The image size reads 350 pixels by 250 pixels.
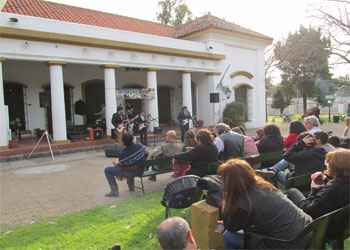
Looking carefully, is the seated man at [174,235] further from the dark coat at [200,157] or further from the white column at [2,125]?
the white column at [2,125]

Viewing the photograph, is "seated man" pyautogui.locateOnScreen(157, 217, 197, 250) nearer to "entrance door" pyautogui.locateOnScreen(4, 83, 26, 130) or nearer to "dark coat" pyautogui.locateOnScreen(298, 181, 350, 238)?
"dark coat" pyautogui.locateOnScreen(298, 181, 350, 238)

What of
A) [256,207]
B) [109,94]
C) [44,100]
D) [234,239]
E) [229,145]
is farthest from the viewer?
[109,94]

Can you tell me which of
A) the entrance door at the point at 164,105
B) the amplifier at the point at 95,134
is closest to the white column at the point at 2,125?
the amplifier at the point at 95,134

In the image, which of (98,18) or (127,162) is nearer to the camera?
(127,162)

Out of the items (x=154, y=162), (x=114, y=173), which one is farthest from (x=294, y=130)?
(x=114, y=173)

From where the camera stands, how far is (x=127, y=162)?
514cm

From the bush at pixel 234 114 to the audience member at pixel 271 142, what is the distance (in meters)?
10.7

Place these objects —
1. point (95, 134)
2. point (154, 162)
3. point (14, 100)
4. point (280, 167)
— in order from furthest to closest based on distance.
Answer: point (14, 100)
point (95, 134)
point (154, 162)
point (280, 167)

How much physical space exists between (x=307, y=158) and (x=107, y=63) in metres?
9.96

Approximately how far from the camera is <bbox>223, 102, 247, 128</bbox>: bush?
53.1 feet

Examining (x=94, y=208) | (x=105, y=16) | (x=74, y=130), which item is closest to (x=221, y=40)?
(x=105, y=16)

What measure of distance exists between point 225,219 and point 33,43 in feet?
34.0

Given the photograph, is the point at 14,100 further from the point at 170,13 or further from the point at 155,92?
the point at 170,13

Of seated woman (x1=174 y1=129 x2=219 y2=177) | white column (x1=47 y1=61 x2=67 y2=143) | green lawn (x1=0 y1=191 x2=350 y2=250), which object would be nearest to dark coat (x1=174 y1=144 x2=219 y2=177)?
seated woman (x1=174 y1=129 x2=219 y2=177)
